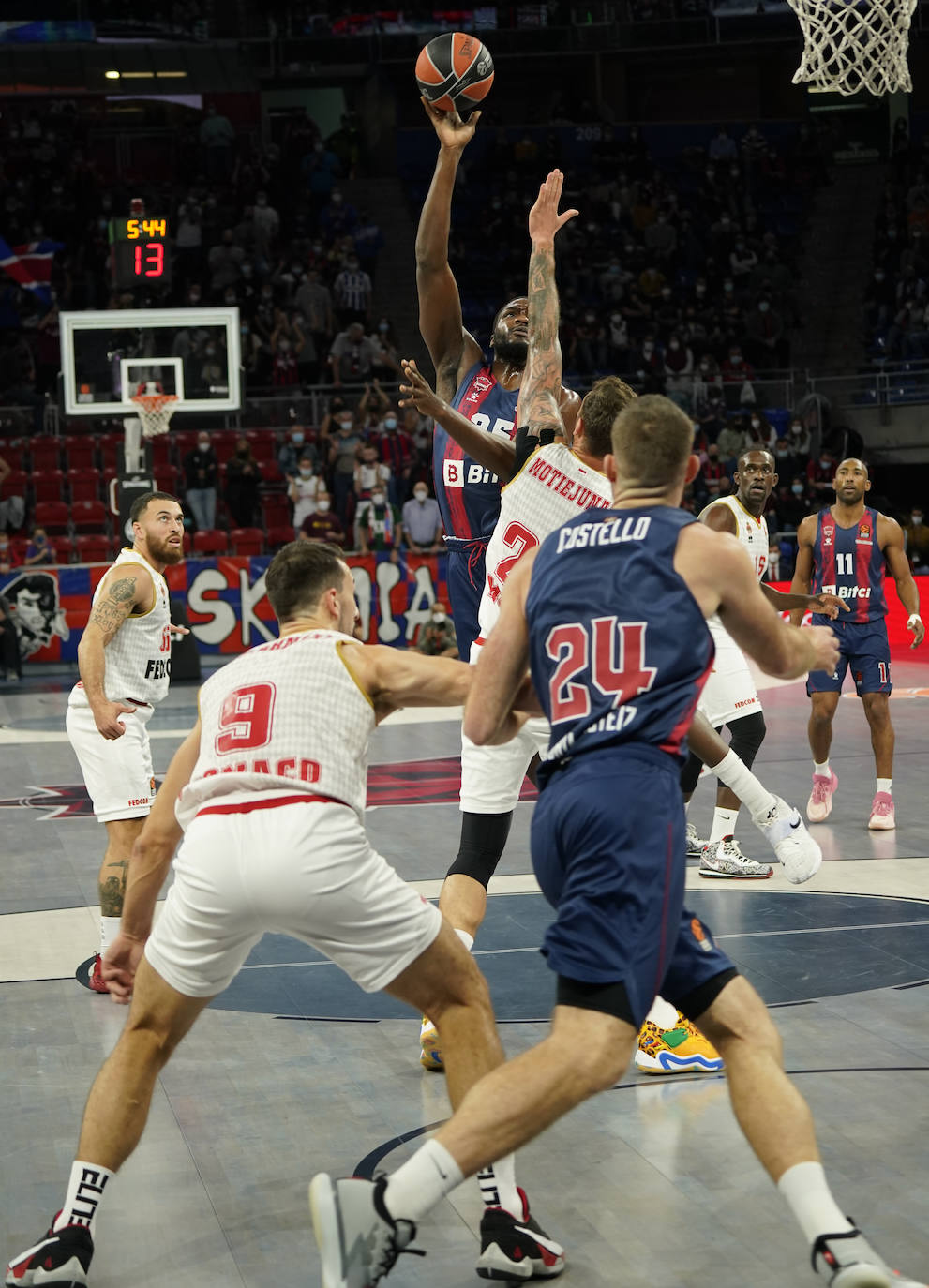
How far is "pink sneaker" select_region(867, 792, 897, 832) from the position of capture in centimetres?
853

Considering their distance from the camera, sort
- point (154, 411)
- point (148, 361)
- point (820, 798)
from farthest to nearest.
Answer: point (148, 361), point (154, 411), point (820, 798)

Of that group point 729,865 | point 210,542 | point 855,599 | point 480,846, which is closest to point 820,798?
point 855,599

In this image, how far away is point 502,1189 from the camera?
3.57 meters

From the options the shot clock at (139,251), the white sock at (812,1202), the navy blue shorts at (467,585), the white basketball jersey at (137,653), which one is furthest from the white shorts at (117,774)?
the shot clock at (139,251)

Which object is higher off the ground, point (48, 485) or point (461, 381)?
point (461, 381)

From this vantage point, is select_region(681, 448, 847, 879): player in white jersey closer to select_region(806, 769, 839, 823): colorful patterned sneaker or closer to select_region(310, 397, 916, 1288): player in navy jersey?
select_region(806, 769, 839, 823): colorful patterned sneaker

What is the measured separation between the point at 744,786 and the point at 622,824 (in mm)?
2067

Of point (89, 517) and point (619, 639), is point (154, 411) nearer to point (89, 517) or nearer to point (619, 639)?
point (89, 517)

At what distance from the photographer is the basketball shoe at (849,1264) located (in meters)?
2.91

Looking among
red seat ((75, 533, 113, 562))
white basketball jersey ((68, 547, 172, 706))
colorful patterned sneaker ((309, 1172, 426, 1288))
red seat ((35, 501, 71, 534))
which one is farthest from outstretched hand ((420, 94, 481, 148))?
red seat ((35, 501, 71, 534))

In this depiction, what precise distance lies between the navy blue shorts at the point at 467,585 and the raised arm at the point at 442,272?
596 mm

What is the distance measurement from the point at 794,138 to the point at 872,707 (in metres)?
23.3

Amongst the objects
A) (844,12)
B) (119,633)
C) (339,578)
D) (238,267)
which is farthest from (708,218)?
(339,578)

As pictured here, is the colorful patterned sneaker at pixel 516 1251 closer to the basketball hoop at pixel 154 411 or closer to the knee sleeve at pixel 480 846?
the knee sleeve at pixel 480 846
